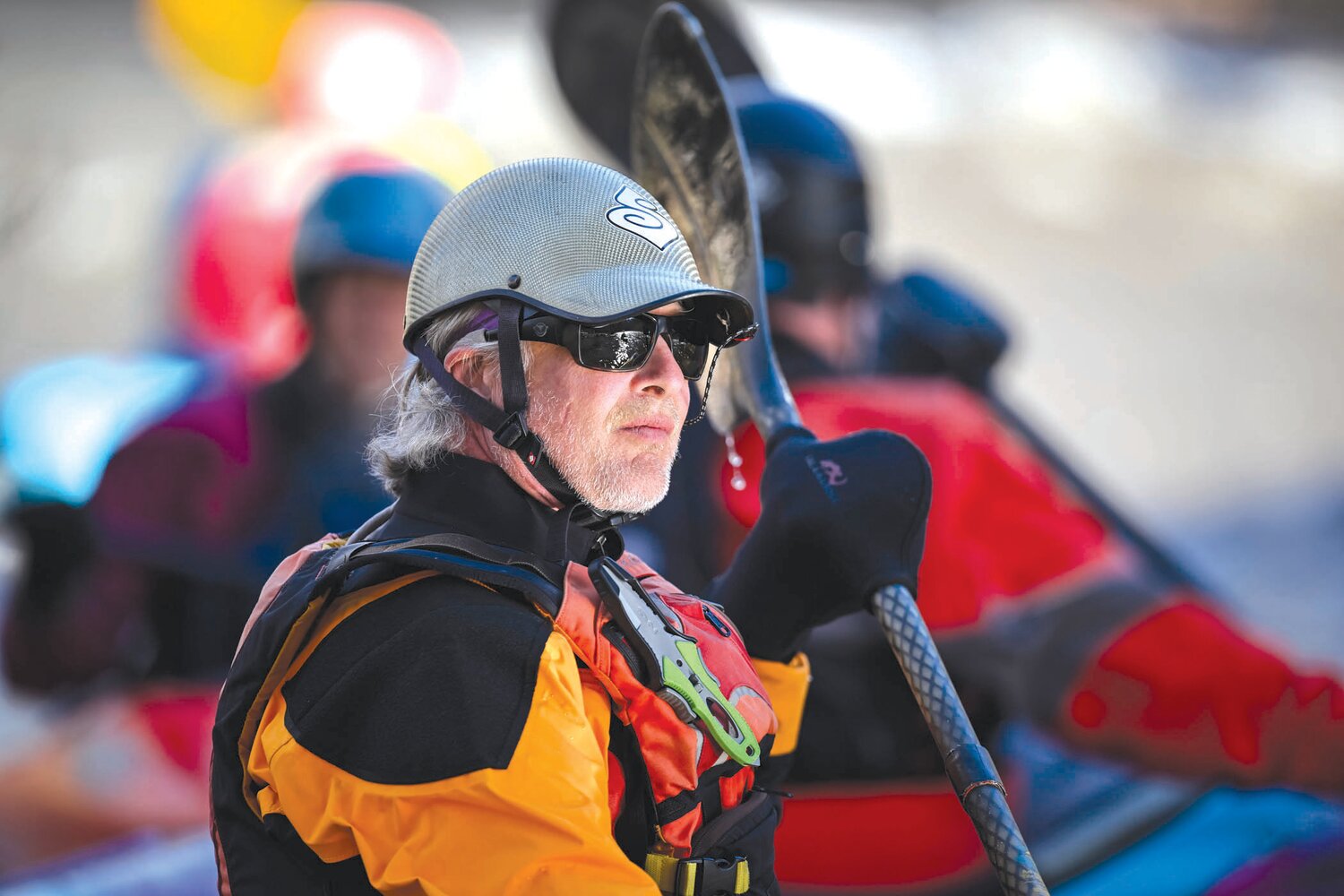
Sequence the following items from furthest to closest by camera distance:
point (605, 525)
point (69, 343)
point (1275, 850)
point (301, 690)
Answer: point (69, 343), point (1275, 850), point (605, 525), point (301, 690)

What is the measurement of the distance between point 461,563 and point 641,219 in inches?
15.8

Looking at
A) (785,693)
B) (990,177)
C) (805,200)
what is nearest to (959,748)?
(785,693)

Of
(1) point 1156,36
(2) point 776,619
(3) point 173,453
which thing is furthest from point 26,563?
(1) point 1156,36

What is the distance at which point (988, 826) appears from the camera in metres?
1.51

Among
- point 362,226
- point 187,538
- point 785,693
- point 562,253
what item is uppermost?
point 562,253

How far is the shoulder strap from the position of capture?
133 cm

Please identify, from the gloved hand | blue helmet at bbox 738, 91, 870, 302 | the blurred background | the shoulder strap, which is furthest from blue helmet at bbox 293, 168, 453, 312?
the shoulder strap

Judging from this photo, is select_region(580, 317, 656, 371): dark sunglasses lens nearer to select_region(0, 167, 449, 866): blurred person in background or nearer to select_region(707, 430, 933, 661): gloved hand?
select_region(707, 430, 933, 661): gloved hand

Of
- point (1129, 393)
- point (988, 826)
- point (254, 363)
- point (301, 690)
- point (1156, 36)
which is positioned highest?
point (301, 690)

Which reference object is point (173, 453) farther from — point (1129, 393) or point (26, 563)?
point (1129, 393)

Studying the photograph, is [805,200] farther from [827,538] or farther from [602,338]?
[602,338]

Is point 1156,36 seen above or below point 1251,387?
above

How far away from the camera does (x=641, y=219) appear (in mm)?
1480

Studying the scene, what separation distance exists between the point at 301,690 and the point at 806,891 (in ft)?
4.70
